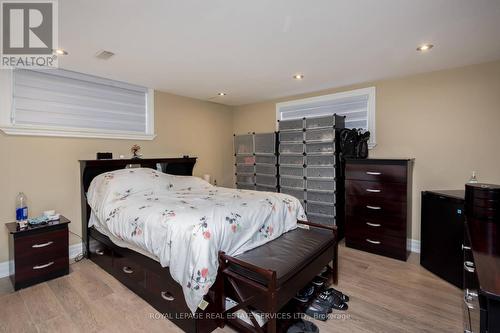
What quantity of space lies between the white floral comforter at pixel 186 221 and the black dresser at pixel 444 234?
4.55ft

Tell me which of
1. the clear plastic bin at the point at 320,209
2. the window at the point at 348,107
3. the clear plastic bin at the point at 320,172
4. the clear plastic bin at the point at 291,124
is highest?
the window at the point at 348,107

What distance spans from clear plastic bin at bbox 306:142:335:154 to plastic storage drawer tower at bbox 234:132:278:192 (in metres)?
0.63

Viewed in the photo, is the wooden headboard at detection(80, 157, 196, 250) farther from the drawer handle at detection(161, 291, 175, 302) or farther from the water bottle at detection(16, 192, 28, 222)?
the drawer handle at detection(161, 291, 175, 302)

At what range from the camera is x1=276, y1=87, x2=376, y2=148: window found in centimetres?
359

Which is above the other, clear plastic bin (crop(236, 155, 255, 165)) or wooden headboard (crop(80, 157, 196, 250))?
clear plastic bin (crop(236, 155, 255, 165))

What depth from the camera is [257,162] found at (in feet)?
14.4

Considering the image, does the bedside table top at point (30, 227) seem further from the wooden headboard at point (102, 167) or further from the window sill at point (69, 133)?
the window sill at point (69, 133)

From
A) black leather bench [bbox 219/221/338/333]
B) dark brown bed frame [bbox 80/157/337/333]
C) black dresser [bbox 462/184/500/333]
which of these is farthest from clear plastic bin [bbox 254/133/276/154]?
black dresser [bbox 462/184/500/333]

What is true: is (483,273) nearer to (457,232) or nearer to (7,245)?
(457,232)

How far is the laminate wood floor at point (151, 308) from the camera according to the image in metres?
1.89

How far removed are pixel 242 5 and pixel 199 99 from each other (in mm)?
2974

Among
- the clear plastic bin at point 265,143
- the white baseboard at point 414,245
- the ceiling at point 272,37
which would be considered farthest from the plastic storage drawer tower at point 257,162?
the white baseboard at point 414,245

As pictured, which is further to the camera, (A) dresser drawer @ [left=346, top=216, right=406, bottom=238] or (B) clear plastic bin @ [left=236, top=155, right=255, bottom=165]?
(B) clear plastic bin @ [left=236, top=155, right=255, bottom=165]

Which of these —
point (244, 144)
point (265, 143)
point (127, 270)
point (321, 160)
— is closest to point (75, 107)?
point (127, 270)
